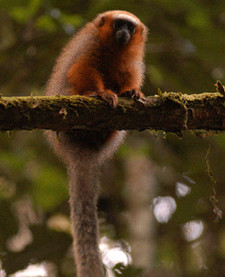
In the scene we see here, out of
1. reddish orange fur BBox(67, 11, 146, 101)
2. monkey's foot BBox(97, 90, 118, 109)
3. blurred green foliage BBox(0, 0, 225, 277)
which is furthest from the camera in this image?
blurred green foliage BBox(0, 0, 225, 277)

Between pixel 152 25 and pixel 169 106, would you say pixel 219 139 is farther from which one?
pixel 169 106

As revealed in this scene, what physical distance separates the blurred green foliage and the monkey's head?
0.61m

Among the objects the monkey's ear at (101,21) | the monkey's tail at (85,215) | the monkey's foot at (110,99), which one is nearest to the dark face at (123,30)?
the monkey's ear at (101,21)

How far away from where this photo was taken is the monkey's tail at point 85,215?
3.04 meters

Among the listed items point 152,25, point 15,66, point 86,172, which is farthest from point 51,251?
point 152,25

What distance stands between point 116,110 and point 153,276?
201 cm

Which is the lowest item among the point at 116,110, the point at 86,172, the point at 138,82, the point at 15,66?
the point at 116,110

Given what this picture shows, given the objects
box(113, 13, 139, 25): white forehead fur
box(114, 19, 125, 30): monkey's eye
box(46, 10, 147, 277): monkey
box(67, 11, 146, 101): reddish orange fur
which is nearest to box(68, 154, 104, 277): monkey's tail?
box(46, 10, 147, 277): monkey

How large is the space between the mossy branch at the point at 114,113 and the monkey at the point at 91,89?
369mm

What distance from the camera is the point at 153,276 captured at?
402cm

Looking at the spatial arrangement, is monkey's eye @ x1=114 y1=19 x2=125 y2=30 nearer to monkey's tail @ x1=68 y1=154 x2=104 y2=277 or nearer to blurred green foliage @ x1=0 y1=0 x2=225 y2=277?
blurred green foliage @ x1=0 y1=0 x2=225 y2=277

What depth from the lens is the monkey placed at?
326 cm

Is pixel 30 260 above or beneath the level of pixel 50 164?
beneath

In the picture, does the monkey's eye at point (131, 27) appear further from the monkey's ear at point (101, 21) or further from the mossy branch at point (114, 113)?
the mossy branch at point (114, 113)
